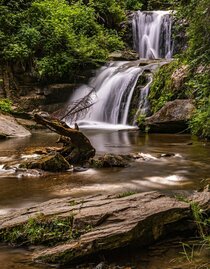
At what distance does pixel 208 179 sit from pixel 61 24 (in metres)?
13.9

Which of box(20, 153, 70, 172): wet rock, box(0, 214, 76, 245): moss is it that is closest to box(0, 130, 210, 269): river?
box(0, 214, 76, 245): moss

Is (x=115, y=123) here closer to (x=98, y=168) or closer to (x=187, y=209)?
(x=98, y=168)

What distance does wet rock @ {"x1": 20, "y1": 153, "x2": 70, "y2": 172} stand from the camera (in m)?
8.04

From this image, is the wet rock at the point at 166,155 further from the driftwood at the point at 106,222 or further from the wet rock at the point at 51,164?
the driftwood at the point at 106,222

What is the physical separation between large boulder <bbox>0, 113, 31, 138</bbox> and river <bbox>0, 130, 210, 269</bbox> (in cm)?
162

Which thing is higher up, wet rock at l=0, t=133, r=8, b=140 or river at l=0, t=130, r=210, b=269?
river at l=0, t=130, r=210, b=269

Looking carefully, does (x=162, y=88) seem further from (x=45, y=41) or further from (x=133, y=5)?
(x=133, y=5)

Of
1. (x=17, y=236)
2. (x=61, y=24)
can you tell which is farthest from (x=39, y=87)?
(x=17, y=236)

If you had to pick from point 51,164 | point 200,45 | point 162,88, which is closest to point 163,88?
point 162,88

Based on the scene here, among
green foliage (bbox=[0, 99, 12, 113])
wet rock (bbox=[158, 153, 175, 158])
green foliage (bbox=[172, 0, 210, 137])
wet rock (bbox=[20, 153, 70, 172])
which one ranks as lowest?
wet rock (bbox=[158, 153, 175, 158])

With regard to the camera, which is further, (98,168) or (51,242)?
(98,168)

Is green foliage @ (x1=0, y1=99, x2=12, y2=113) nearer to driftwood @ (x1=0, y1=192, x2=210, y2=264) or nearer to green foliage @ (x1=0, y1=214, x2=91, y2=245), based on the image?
driftwood @ (x1=0, y1=192, x2=210, y2=264)

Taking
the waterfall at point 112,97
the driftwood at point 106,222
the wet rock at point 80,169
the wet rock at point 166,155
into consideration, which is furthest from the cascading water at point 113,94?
the driftwood at point 106,222

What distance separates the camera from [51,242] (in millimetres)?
4332
